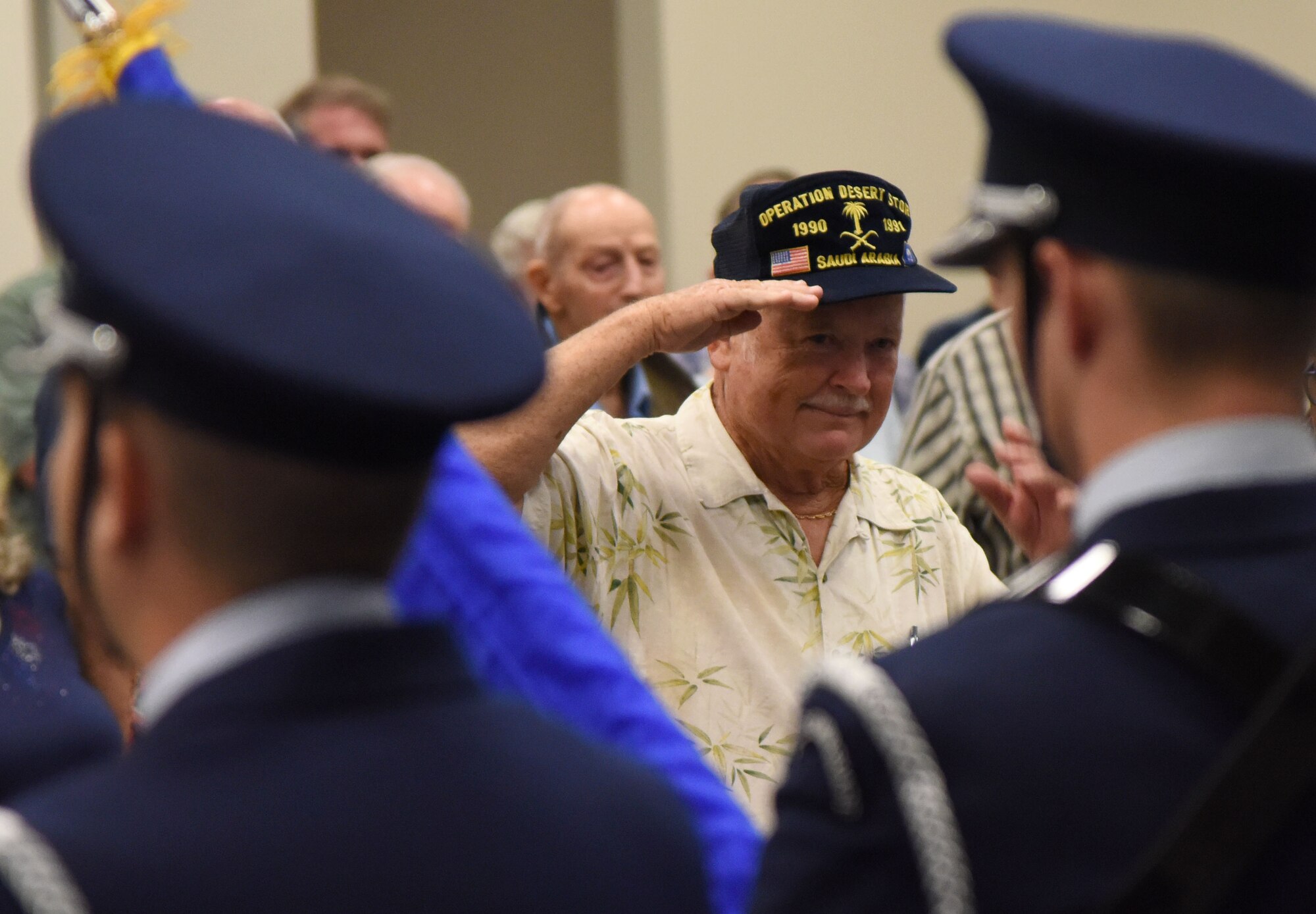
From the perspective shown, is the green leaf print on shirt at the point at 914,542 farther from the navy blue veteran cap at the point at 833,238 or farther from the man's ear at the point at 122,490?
the man's ear at the point at 122,490

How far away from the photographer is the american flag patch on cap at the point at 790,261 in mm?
2307

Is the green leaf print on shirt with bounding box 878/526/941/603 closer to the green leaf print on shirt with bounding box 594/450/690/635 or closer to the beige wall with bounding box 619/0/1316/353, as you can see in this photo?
the green leaf print on shirt with bounding box 594/450/690/635

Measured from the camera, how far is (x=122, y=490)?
Result: 931mm

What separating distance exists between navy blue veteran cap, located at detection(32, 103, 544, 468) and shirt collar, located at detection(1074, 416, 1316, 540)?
363mm

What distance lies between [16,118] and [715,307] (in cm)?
239

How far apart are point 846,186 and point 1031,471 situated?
61cm

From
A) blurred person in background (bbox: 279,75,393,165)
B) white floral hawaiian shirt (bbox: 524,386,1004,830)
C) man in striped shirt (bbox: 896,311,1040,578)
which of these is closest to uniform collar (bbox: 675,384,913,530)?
white floral hawaiian shirt (bbox: 524,386,1004,830)

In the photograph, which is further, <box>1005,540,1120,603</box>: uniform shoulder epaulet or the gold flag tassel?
the gold flag tassel

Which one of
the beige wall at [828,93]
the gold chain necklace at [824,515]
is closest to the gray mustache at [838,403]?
the gold chain necklace at [824,515]

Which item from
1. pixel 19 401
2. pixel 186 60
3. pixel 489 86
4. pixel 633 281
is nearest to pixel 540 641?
pixel 19 401

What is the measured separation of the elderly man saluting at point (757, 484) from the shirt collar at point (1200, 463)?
3.62 feet

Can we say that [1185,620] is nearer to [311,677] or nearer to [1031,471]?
[311,677]

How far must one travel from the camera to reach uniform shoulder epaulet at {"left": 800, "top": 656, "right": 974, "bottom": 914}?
96cm

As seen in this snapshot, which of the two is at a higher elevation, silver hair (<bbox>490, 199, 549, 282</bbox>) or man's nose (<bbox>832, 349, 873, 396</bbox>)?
man's nose (<bbox>832, 349, 873, 396</bbox>)
